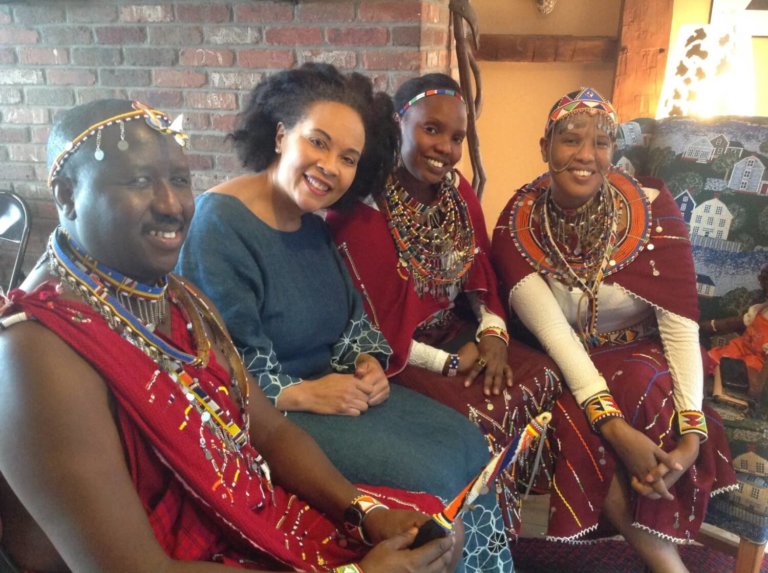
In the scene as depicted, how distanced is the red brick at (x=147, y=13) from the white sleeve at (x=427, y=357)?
1694mm

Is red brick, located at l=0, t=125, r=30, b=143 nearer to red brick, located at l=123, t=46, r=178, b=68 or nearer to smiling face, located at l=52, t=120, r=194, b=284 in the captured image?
red brick, located at l=123, t=46, r=178, b=68

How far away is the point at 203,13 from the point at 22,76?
2.98 feet

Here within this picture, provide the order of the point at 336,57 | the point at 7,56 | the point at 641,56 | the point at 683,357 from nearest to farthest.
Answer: the point at 683,357
the point at 336,57
the point at 7,56
the point at 641,56

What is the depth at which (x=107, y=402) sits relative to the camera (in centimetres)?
90

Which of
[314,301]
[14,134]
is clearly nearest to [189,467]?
[314,301]

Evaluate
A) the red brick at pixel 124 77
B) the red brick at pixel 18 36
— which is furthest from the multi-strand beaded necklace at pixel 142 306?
the red brick at pixel 18 36

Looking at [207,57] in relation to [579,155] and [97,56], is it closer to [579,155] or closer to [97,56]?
[97,56]

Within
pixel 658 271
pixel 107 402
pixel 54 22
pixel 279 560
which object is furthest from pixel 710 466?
pixel 54 22

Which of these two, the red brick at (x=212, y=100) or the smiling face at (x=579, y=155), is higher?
the red brick at (x=212, y=100)

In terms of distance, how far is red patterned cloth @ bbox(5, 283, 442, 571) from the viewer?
90 centimetres

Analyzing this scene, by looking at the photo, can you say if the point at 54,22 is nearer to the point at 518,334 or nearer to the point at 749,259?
the point at 518,334

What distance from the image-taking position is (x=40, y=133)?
9.30 ft

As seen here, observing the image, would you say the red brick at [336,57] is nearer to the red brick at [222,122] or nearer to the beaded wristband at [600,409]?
the red brick at [222,122]

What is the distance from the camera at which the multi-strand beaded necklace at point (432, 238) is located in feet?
5.97
